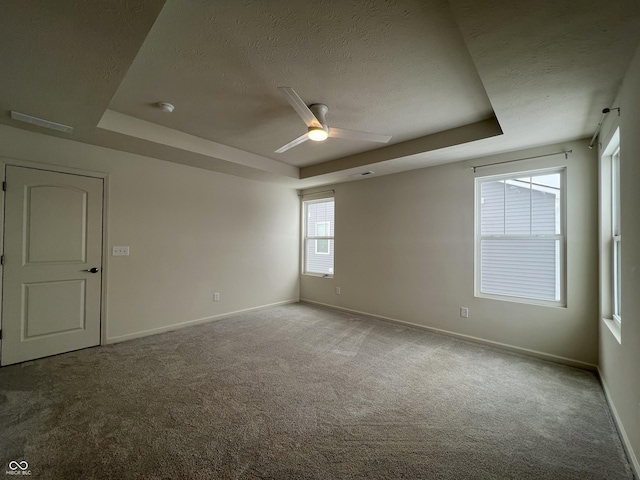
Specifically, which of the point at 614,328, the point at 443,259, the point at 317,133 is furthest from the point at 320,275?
the point at 614,328

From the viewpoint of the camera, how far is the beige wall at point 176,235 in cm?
338

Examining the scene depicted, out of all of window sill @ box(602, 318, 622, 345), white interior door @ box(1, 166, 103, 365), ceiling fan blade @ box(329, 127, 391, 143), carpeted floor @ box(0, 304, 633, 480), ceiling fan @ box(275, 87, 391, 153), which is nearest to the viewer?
carpeted floor @ box(0, 304, 633, 480)

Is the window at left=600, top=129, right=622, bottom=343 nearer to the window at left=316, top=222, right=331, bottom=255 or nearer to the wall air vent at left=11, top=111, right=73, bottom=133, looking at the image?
the window at left=316, top=222, right=331, bottom=255

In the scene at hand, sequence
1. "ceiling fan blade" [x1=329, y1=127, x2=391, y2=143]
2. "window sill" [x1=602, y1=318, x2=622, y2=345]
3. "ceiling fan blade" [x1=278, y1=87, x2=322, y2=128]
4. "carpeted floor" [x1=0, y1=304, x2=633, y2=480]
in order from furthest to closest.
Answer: "ceiling fan blade" [x1=329, y1=127, x2=391, y2=143], "window sill" [x1=602, y1=318, x2=622, y2=345], "ceiling fan blade" [x1=278, y1=87, x2=322, y2=128], "carpeted floor" [x1=0, y1=304, x2=633, y2=480]

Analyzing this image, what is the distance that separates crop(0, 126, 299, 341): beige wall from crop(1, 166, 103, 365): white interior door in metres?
0.17

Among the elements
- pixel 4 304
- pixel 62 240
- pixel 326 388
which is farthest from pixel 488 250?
pixel 4 304

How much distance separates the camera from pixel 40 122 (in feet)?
8.58

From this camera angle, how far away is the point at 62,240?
309 cm

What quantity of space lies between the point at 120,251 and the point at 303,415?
307cm

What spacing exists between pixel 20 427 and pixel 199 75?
2.83 meters

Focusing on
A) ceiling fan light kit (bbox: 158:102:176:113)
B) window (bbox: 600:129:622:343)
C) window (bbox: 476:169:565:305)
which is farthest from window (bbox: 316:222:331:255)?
window (bbox: 600:129:622:343)

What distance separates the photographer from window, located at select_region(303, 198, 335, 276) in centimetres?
548

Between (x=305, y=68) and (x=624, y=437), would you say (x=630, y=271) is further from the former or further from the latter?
(x=305, y=68)

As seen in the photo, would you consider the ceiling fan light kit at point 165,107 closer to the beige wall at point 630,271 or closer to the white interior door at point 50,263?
the white interior door at point 50,263
